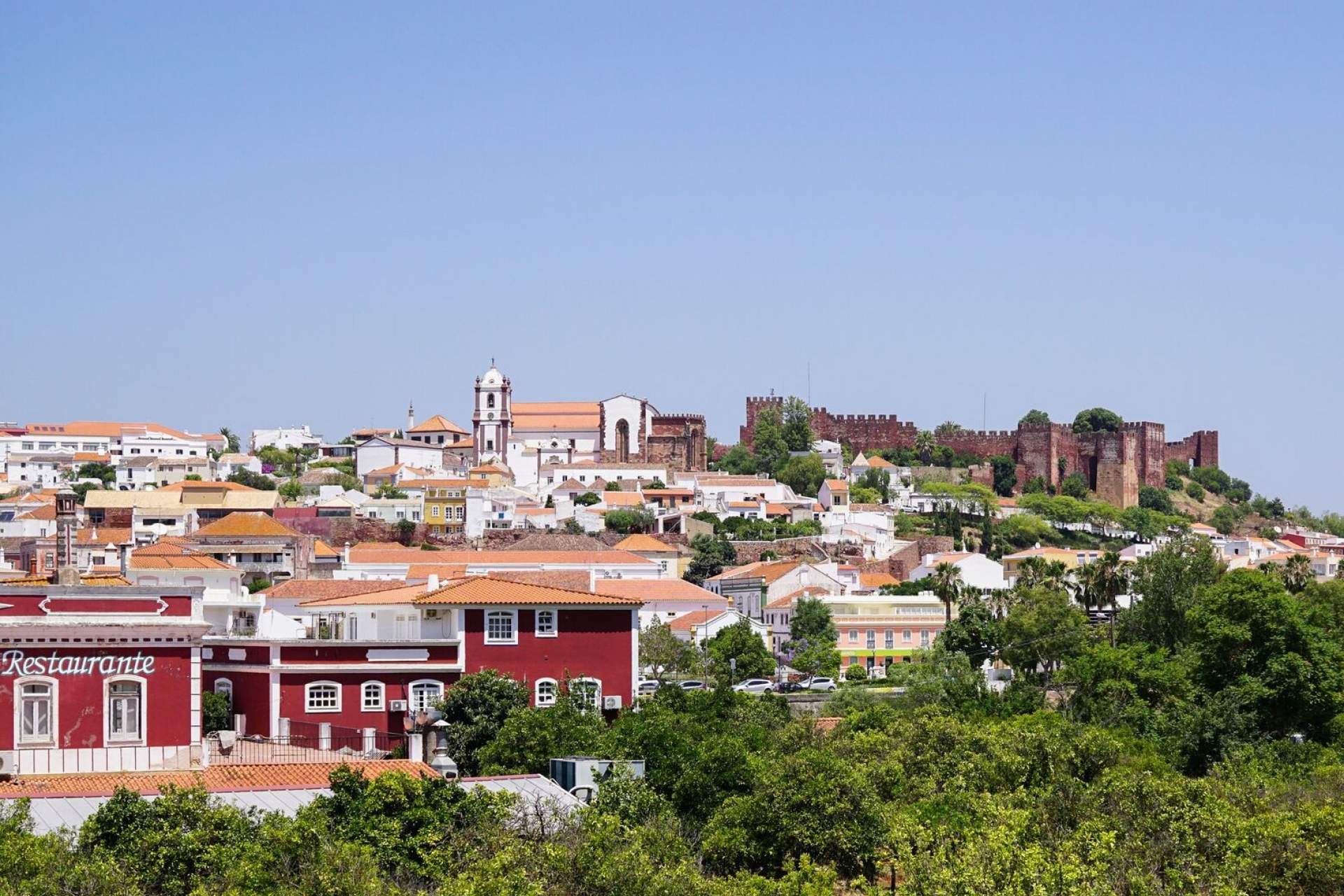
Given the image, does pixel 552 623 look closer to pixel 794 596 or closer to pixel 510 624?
pixel 510 624

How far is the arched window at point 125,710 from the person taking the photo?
88.7 ft

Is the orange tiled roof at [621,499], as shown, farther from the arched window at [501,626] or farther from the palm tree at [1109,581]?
the arched window at [501,626]

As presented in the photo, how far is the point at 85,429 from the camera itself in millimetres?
137500

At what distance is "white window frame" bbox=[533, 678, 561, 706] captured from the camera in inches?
1590

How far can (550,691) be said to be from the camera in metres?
40.6

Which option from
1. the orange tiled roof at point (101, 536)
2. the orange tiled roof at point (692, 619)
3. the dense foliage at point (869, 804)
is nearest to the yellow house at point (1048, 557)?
the orange tiled roof at point (692, 619)

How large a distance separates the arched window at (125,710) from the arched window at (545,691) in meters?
13.9

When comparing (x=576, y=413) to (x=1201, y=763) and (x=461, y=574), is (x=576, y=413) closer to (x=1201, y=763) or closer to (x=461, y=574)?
(x=461, y=574)

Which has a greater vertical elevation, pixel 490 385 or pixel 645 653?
pixel 490 385

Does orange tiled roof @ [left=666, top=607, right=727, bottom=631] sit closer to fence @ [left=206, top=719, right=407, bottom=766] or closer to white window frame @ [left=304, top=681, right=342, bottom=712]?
white window frame @ [left=304, top=681, right=342, bottom=712]

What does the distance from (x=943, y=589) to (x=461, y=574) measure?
20.0 m

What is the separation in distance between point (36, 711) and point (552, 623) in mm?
15527

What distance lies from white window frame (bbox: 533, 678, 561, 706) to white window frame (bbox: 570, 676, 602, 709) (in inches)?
12.8

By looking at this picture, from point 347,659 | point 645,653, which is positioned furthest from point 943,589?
point 347,659
